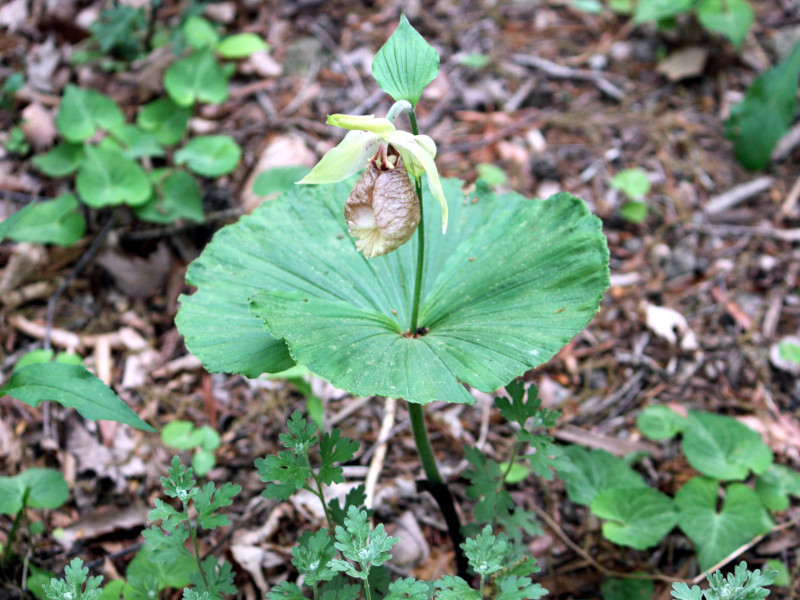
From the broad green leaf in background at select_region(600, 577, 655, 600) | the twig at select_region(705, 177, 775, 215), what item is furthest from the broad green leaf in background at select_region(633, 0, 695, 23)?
the broad green leaf in background at select_region(600, 577, 655, 600)

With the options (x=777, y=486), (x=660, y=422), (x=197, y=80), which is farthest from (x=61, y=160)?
(x=777, y=486)

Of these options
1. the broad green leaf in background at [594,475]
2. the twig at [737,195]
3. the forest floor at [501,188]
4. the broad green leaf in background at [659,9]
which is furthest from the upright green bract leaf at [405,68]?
the broad green leaf in background at [659,9]

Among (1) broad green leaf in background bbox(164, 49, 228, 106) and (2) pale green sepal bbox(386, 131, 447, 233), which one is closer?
(2) pale green sepal bbox(386, 131, 447, 233)

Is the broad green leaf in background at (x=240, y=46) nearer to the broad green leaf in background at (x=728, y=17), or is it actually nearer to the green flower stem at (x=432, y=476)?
the green flower stem at (x=432, y=476)

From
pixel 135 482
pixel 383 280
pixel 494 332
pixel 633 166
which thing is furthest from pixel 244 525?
pixel 633 166

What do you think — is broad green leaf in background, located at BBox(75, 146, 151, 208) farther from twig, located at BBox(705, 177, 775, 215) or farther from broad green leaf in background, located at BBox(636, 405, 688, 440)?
twig, located at BBox(705, 177, 775, 215)

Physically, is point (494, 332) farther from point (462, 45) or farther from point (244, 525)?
point (462, 45)
